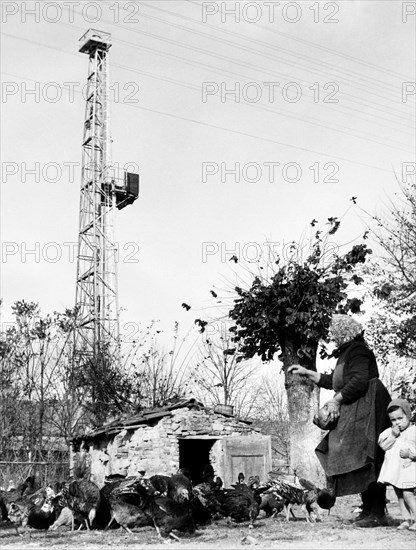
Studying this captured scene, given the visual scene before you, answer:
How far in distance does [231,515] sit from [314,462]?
7.49m

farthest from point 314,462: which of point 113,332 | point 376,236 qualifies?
point 113,332

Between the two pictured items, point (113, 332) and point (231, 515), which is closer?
point (231, 515)

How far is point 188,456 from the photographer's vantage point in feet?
80.2

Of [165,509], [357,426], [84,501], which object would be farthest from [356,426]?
[84,501]

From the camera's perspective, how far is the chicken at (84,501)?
884cm

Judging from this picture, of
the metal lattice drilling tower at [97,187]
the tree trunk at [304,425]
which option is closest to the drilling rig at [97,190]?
the metal lattice drilling tower at [97,187]

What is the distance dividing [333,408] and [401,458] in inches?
31.7

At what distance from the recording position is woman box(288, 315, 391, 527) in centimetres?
706

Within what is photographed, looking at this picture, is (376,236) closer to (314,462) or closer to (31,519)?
(314,462)

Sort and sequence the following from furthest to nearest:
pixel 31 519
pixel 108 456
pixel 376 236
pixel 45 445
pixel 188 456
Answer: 1. pixel 45 445
2. pixel 188 456
3. pixel 376 236
4. pixel 108 456
5. pixel 31 519

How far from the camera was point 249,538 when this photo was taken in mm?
7035

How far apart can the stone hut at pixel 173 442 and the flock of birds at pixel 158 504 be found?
912cm

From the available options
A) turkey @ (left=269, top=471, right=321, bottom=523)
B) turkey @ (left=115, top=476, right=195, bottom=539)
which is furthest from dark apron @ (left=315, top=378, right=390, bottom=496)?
turkey @ (left=269, top=471, right=321, bottom=523)

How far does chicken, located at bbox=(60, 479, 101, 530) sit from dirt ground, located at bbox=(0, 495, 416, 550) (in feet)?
0.84
